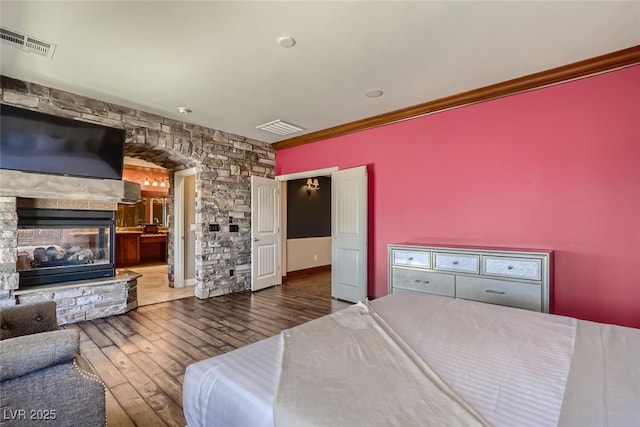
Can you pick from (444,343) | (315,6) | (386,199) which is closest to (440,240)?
(386,199)

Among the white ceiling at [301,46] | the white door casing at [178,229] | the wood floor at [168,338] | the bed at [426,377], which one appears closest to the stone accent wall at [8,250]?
the wood floor at [168,338]

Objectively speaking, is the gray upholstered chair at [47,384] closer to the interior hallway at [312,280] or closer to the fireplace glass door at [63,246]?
the fireplace glass door at [63,246]

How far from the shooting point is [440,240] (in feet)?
13.0

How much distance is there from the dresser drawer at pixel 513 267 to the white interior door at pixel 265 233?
3.63 m

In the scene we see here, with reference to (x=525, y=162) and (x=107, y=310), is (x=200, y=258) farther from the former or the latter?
(x=525, y=162)

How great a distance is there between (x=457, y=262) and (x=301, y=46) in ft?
8.54

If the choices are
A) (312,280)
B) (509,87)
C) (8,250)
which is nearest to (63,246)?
(8,250)

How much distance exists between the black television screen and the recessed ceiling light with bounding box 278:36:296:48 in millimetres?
2586

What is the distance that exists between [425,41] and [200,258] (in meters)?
4.20

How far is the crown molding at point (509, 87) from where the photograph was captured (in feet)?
9.27

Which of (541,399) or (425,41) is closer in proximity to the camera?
(541,399)

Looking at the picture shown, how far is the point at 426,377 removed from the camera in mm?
1140

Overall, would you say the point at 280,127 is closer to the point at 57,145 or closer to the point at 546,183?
the point at 57,145

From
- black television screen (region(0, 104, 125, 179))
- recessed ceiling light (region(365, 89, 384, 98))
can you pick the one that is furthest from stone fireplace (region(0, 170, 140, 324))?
recessed ceiling light (region(365, 89, 384, 98))
